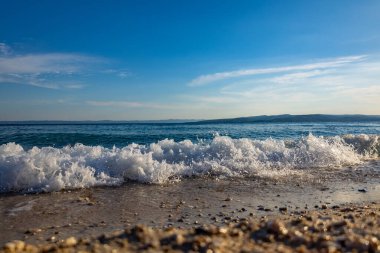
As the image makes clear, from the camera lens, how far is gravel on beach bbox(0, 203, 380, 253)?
3434mm

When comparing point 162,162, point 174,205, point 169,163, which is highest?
point 162,162

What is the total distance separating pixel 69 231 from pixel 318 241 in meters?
2.93

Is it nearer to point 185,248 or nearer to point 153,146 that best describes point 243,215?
point 185,248

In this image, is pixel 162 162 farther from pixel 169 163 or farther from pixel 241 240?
pixel 241 240

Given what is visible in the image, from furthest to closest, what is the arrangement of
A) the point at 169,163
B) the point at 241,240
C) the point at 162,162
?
the point at 169,163, the point at 162,162, the point at 241,240

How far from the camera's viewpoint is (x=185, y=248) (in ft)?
11.2

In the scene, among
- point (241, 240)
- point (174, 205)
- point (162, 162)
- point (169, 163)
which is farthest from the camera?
point (169, 163)

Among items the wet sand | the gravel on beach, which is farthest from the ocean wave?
the gravel on beach

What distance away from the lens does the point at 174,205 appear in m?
5.97

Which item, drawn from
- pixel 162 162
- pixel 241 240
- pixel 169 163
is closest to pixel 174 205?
pixel 241 240

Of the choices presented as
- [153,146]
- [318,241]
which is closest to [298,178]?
[153,146]

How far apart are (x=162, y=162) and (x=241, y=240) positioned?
5171 millimetres

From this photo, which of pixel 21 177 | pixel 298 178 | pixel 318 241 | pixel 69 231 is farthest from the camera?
pixel 298 178

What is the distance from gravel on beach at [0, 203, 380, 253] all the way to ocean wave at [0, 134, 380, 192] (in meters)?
3.75
